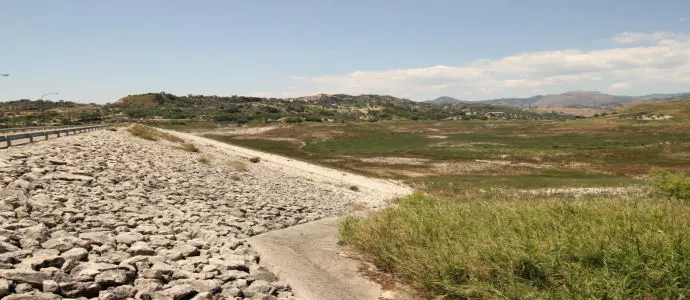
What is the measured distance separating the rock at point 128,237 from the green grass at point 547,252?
6022mm

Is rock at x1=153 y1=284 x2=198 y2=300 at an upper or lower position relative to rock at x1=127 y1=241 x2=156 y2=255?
lower

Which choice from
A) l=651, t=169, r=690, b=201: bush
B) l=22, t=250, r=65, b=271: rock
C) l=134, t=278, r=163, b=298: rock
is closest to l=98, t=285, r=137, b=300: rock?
l=134, t=278, r=163, b=298: rock

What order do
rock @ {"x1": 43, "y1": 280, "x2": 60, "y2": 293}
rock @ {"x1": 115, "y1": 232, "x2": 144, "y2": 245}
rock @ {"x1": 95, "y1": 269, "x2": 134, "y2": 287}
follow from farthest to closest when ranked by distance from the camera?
rock @ {"x1": 115, "y1": 232, "x2": 144, "y2": 245}, rock @ {"x1": 95, "y1": 269, "x2": 134, "y2": 287}, rock @ {"x1": 43, "y1": 280, "x2": 60, "y2": 293}

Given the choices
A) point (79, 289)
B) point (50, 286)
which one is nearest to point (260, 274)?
point (79, 289)

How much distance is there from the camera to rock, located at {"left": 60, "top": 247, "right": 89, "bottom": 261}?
814cm

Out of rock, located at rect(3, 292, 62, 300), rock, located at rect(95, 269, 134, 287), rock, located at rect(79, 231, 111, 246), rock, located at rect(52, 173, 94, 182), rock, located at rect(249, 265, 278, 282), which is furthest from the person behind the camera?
rock, located at rect(52, 173, 94, 182)

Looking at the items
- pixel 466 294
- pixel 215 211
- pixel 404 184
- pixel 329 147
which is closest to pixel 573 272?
pixel 466 294

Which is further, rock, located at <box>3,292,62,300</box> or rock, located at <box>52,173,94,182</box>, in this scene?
rock, located at <box>52,173,94,182</box>

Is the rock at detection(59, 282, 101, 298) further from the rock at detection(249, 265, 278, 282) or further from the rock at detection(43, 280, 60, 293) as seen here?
the rock at detection(249, 265, 278, 282)

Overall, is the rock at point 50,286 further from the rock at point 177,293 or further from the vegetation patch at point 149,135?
the vegetation patch at point 149,135

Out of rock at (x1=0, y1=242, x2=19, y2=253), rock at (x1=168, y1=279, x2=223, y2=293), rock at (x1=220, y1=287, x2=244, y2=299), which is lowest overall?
rock at (x1=220, y1=287, x2=244, y2=299)

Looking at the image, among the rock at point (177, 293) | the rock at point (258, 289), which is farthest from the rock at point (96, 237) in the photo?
the rock at point (258, 289)

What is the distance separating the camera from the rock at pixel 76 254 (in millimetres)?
8141

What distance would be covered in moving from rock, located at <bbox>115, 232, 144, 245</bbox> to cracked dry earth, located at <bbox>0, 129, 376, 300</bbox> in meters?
0.02
